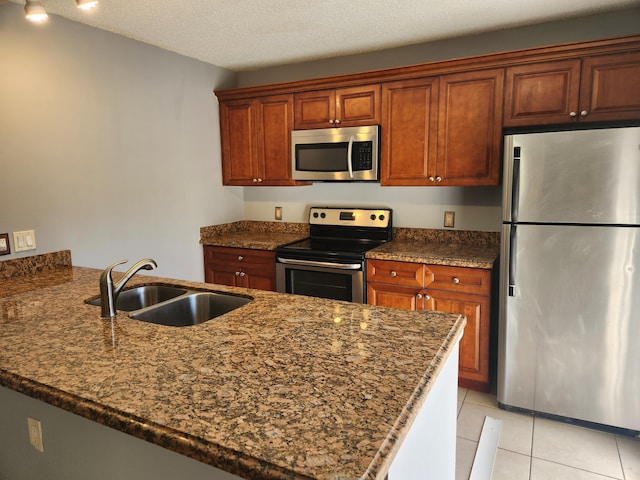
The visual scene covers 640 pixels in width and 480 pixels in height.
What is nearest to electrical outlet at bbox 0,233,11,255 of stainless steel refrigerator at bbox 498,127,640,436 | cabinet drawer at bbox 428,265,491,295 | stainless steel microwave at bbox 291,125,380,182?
stainless steel microwave at bbox 291,125,380,182

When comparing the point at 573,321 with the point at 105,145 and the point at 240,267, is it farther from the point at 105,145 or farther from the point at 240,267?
the point at 105,145

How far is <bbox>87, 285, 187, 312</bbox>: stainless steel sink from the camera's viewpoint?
2.06 m

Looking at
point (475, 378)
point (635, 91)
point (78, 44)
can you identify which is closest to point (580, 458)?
point (475, 378)

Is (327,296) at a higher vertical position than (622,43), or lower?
lower

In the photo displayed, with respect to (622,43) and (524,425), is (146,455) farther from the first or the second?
(622,43)

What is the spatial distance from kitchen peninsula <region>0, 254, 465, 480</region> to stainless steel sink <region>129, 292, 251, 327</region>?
0.19 m

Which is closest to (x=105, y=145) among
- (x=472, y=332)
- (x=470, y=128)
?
(x=470, y=128)

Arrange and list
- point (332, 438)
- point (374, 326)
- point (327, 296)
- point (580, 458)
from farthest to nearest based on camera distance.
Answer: point (327, 296) → point (580, 458) → point (374, 326) → point (332, 438)

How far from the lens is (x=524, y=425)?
101 inches

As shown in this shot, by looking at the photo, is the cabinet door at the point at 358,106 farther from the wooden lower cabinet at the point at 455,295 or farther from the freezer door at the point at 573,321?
the freezer door at the point at 573,321

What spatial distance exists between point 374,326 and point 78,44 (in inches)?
101

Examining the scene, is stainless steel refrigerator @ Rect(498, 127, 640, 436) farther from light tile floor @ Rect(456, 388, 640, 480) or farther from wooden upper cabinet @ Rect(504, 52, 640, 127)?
wooden upper cabinet @ Rect(504, 52, 640, 127)

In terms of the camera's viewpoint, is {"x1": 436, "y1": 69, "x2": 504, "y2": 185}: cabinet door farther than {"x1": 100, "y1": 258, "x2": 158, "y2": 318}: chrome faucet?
Yes

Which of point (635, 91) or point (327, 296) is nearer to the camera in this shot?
point (635, 91)
